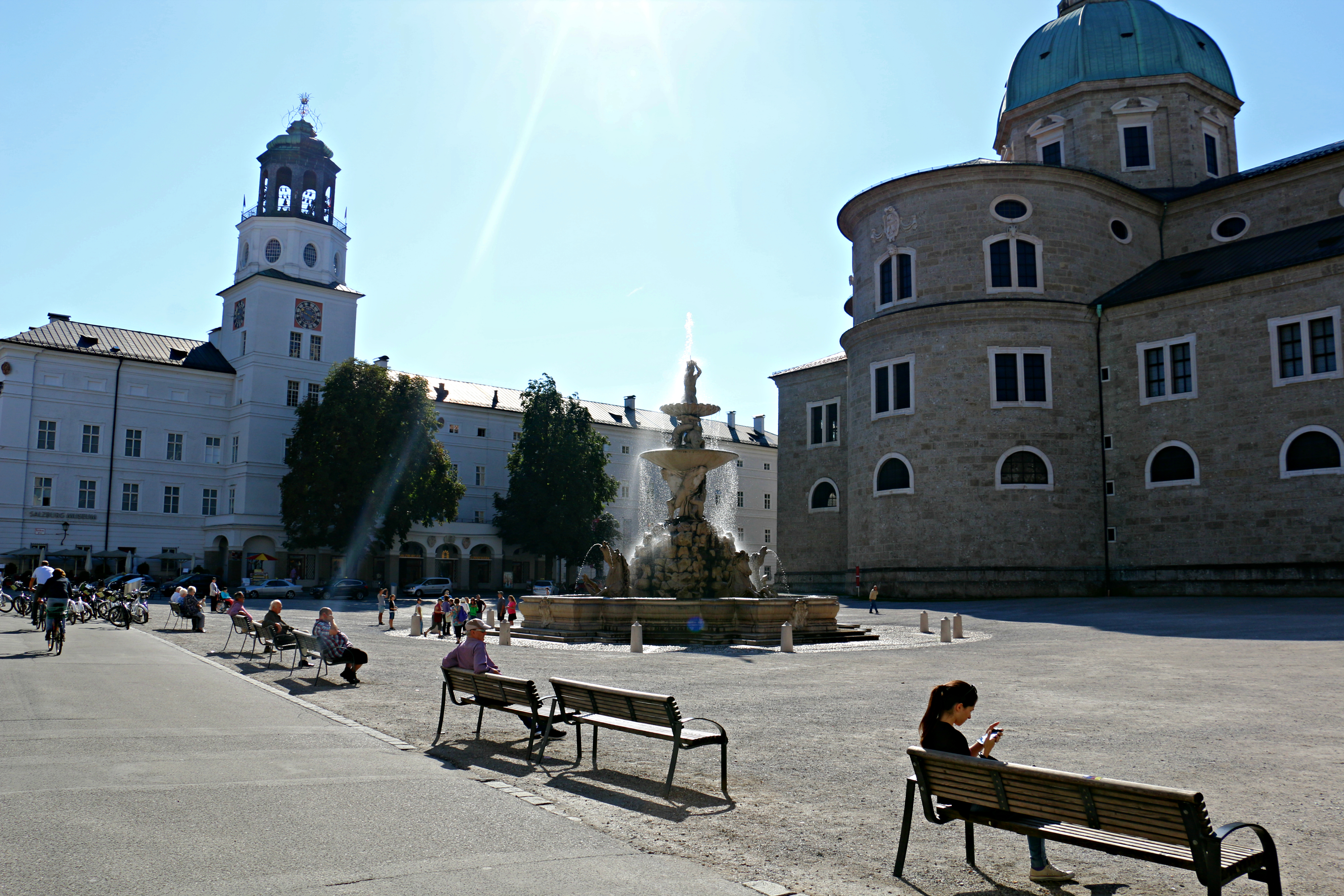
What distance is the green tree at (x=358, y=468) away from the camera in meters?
50.8

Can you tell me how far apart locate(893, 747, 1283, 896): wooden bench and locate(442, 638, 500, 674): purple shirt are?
18.8 feet

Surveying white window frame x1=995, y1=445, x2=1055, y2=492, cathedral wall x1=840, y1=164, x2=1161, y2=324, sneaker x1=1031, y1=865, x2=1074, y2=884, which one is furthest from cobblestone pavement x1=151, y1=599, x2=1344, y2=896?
cathedral wall x1=840, y1=164, x2=1161, y2=324

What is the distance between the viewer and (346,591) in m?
49.8

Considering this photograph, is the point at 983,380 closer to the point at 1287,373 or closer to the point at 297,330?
the point at 1287,373

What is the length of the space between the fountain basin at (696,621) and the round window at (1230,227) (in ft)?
88.3

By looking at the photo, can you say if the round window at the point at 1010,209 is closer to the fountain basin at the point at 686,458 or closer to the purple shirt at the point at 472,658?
the fountain basin at the point at 686,458

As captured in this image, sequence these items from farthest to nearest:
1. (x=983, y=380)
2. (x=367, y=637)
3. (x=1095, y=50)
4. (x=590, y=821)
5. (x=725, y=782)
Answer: (x=1095, y=50)
(x=983, y=380)
(x=367, y=637)
(x=725, y=782)
(x=590, y=821)

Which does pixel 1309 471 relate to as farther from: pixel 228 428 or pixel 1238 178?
pixel 228 428

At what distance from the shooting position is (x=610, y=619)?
2133 cm

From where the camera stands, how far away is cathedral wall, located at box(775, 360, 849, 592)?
147 feet

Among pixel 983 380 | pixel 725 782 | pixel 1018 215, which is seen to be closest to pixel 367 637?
pixel 725 782

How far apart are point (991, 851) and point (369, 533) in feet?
165

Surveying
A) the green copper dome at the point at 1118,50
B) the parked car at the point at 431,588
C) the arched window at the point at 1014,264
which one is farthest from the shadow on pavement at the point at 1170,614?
the parked car at the point at 431,588

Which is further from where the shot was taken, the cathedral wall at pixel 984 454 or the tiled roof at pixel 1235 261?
the cathedral wall at pixel 984 454
